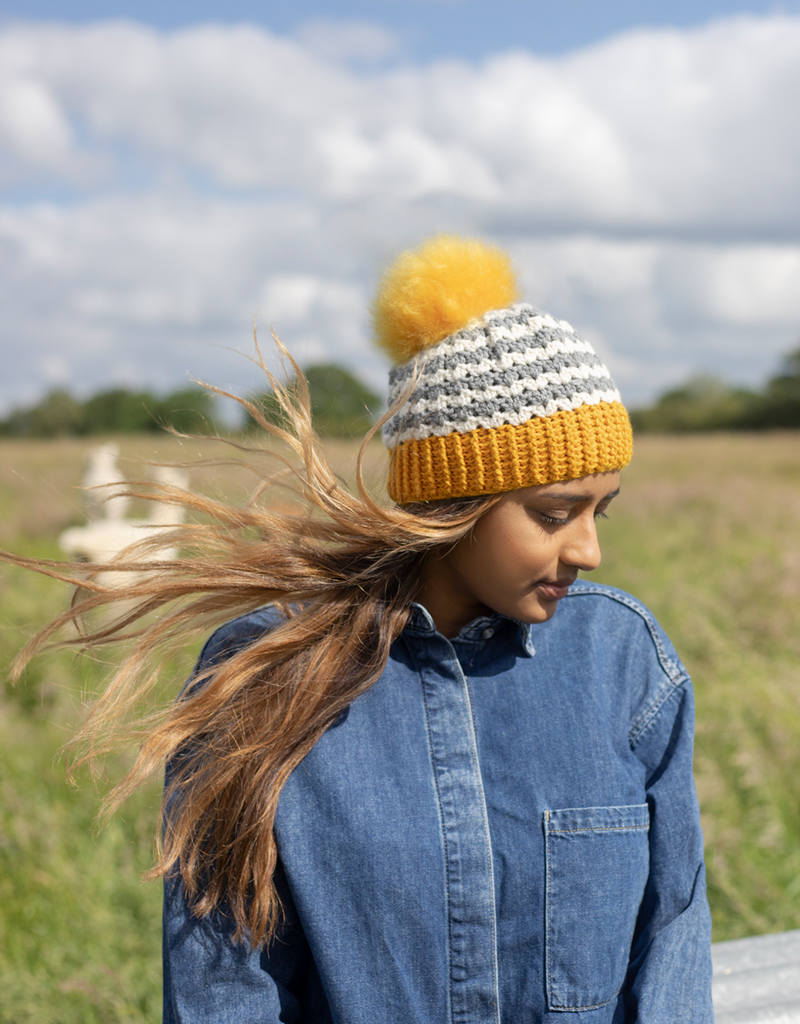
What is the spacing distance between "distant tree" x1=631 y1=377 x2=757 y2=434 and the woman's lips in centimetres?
3919

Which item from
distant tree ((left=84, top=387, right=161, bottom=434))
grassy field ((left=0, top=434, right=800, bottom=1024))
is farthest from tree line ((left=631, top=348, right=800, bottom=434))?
grassy field ((left=0, top=434, right=800, bottom=1024))

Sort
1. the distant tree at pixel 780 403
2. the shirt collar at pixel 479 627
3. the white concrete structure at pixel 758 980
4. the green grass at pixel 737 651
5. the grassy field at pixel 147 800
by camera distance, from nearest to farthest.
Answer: the shirt collar at pixel 479 627, the white concrete structure at pixel 758 980, the grassy field at pixel 147 800, the green grass at pixel 737 651, the distant tree at pixel 780 403


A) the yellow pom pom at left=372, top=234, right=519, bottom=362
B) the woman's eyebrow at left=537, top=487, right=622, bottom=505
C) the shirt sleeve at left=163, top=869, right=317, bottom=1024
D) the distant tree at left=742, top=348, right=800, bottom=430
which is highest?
the distant tree at left=742, top=348, right=800, bottom=430

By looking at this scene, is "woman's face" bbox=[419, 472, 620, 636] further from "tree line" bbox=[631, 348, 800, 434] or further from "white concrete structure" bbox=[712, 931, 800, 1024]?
"tree line" bbox=[631, 348, 800, 434]

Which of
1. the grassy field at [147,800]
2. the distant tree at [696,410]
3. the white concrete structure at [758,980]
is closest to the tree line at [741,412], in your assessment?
the distant tree at [696,410]

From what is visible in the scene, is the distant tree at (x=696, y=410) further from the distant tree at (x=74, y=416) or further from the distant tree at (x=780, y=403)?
the distant tree at (x=74, y=416)

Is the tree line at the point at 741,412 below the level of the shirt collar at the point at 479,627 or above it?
above

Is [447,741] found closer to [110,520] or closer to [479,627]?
[479,627]

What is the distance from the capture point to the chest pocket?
4.88 ft

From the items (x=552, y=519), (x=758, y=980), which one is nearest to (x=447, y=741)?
(x=552, y=519)

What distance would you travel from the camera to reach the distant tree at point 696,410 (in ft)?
155

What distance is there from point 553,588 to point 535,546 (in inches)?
3.6

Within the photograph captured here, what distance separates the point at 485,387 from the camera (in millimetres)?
1477

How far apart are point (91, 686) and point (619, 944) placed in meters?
3.88
